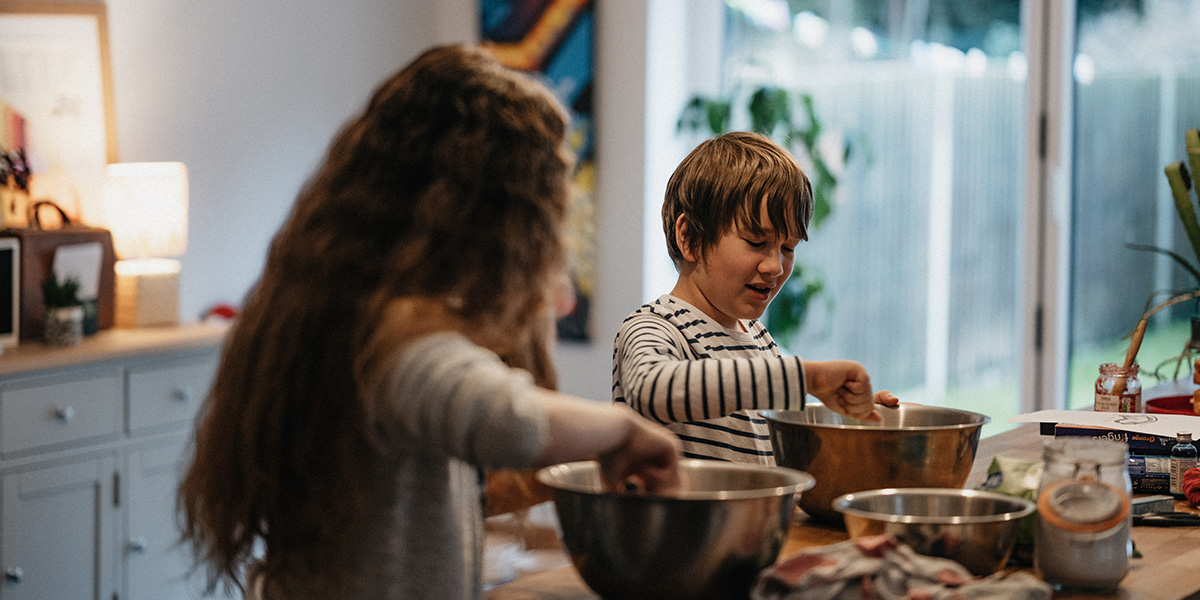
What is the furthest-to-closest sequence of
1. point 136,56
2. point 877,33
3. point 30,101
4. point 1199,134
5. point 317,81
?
point 317,81
point 877,33
point 136,56
point 30,101
point 1199,134

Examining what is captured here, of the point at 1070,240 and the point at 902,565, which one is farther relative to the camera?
the point at 1070,240

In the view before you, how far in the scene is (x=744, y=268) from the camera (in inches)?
57.2

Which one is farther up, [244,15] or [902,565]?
[244,15]

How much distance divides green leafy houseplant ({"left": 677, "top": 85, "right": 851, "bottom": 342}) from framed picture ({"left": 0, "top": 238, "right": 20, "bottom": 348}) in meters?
1.92

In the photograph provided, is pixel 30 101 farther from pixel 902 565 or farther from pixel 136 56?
pixel 902 565

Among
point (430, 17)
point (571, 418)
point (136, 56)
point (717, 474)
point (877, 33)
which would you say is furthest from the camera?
point (430, 17)

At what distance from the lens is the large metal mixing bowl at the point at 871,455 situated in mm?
1126

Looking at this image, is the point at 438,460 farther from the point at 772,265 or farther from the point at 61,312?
the point at 61,312

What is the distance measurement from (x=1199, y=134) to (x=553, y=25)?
2294 millimetres

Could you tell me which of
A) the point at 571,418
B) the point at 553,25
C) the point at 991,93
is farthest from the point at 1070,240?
the point at 571,418

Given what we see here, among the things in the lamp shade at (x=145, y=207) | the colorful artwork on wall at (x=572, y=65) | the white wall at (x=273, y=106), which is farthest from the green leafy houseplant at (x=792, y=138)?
the lamp shade at (x=145, y=207)

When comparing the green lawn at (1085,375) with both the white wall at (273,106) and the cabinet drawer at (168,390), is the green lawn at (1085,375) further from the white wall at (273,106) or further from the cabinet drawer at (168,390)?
the cabinet drawer at (168,390)

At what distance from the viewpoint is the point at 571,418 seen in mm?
831

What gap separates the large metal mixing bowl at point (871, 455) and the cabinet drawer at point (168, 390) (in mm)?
1938
